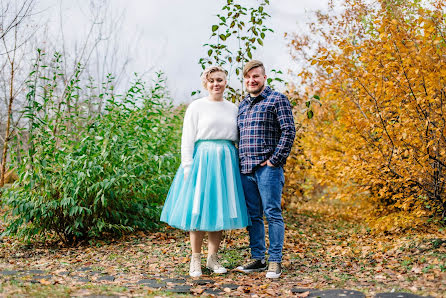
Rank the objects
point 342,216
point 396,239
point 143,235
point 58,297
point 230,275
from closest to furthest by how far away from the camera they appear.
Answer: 1. point 58,297
2. point 230,275
3. point 396,239
4. point 143,235
5. point 342,216

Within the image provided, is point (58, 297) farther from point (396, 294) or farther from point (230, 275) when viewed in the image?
point (396, 294)

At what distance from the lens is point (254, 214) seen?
12.4 feet

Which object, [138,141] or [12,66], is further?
[12,66]

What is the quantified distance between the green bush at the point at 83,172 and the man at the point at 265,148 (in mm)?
1627

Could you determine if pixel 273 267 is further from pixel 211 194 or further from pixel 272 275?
pixel 211 194

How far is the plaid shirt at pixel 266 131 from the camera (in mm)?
3514

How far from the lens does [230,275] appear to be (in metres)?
3.71

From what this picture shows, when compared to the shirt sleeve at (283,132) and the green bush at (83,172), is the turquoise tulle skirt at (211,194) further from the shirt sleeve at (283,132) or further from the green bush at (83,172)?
the green bush at (83,172)

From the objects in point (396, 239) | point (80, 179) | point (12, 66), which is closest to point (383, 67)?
point (396, 239)

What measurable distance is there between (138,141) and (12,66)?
12.2 ft

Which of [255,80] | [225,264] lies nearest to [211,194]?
[225,264]

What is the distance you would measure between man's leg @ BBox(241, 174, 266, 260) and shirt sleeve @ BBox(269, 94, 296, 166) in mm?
334

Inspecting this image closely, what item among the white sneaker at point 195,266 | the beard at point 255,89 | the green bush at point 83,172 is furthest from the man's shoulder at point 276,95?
the green bush at point 83,172

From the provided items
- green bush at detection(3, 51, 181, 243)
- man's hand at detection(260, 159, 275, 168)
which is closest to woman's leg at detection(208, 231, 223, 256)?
man's hand at detection(260, 159, 275, 168)
